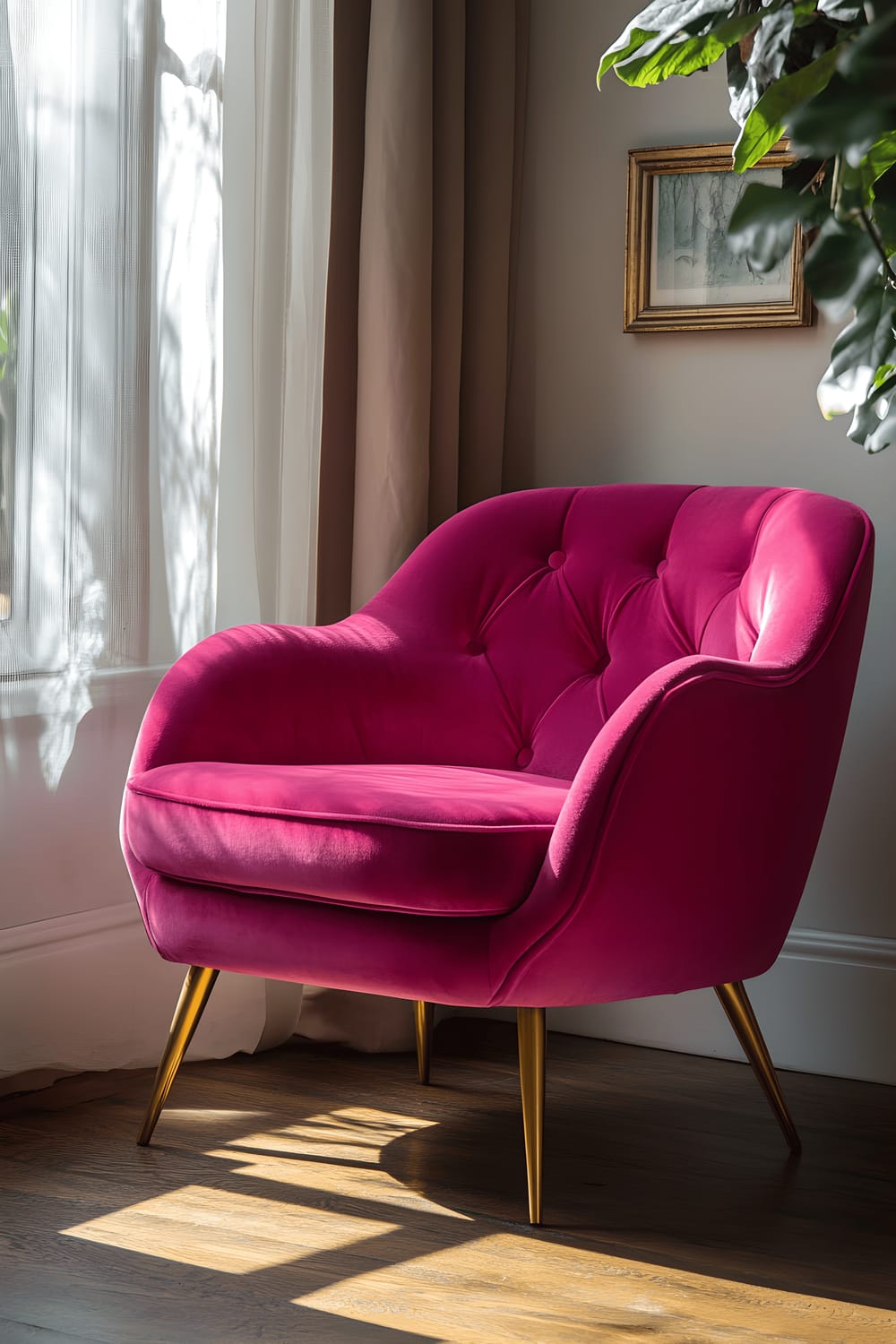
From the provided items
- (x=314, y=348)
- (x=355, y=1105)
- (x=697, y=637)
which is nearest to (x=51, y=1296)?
(x=355, y=1105)

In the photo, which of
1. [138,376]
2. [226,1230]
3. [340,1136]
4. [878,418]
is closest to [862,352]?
[878,418]

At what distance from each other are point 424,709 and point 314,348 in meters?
0.68

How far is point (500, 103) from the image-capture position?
262cm

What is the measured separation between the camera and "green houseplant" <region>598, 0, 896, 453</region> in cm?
37

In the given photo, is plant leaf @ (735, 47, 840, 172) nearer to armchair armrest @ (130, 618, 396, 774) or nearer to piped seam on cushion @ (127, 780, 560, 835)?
piped seam on cushion @ (127, 780, 560, 835)

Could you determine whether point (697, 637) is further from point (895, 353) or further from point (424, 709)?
point (895, 353)

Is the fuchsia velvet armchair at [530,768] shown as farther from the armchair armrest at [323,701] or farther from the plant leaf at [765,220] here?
the plant leaf at [765,220]

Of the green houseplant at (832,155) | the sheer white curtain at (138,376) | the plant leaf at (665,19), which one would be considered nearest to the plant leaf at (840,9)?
the green houseplant at (832,155)

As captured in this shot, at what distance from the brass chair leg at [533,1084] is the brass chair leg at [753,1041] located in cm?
34

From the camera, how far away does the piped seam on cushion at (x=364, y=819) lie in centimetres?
158

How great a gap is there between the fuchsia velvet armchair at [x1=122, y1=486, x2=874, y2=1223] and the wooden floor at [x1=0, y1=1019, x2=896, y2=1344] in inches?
4.4

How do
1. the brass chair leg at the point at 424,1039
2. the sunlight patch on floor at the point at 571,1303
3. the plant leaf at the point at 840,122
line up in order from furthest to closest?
1. the brass chair leg at the point at 424,1039
2. the sunlight patch on floor at the point at 571,1303
3. the plant leaf at the point at 840,122

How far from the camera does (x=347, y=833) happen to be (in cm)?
162

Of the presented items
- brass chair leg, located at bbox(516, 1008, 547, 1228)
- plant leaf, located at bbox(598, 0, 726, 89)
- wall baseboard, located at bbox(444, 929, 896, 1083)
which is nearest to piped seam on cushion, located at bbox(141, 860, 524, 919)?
brass chair leg, located at bbox(516, 1008, 547, 1228)
